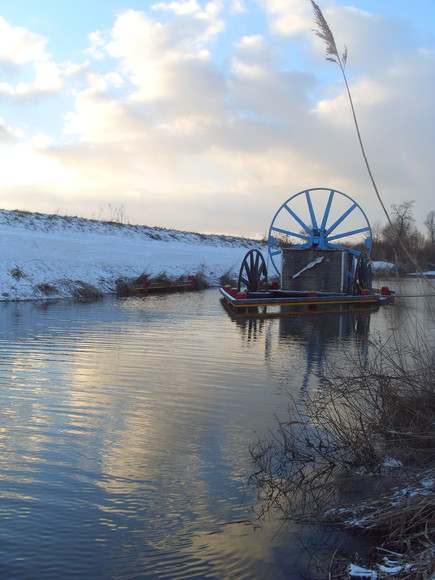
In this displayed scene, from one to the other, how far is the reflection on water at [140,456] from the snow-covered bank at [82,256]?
12.0 m

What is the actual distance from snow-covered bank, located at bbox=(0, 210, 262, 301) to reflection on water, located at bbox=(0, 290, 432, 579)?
12018 millimetres

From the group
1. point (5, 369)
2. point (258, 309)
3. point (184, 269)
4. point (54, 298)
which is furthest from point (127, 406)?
point (184, 269)

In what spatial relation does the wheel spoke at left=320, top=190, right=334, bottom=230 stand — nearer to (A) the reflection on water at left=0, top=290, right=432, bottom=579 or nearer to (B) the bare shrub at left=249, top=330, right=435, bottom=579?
(A) the reflection on water at left=0, top=290, right=432, bottom=579

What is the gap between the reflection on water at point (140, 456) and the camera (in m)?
3.68

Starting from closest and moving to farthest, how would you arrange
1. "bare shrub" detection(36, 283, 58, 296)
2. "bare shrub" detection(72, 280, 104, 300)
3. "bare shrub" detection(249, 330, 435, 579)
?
"bare shrub" detection(249, 330, 435, 579)
"bare shrub" detection(36, 283, 58, 296)
"bare shrub" detection(72, 280, 104, 300)

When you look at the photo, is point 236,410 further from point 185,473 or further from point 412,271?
point 412,271

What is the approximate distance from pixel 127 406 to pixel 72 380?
1646 mm

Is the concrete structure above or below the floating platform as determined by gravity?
above

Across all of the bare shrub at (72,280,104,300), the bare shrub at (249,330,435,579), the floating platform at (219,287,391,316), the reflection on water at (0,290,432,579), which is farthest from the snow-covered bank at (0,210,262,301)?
the bare shrub at (249,330,435,579)

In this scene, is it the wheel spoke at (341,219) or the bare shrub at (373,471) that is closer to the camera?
the bare shrub at (373,471)

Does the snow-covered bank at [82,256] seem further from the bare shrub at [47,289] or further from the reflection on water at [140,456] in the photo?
the reflection on water at [140,456]

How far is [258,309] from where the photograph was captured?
2141 centimetres

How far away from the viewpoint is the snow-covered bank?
23891mm

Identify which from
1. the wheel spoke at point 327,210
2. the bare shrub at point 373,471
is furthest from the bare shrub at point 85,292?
the bare shrub at point 373,471
